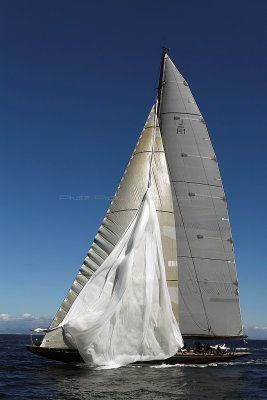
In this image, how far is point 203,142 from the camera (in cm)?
3947

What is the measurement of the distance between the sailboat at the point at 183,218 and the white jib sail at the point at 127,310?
7.95 ft

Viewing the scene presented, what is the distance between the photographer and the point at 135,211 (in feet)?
104

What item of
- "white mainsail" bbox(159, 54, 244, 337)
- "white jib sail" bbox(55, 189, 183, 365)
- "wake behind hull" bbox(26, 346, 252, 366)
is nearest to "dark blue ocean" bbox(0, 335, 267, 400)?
"wake behind hull" bbox(26, 346, 252, 366)

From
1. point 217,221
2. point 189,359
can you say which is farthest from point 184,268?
point 189,359

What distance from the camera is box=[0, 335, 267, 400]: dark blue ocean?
22516 millimetres

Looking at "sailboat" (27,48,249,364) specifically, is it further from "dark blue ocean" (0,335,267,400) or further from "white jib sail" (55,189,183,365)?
"dark blue ocean" (0,335,267,400)

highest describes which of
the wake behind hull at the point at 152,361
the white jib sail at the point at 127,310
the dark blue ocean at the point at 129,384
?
the white jib sail at the point at 127,310

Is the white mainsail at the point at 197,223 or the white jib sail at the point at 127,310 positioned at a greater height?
the white mainsail at the point at 197,223

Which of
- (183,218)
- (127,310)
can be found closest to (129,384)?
(127,310)

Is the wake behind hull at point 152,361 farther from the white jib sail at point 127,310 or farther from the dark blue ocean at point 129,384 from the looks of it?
the white jib sail at point 127,310

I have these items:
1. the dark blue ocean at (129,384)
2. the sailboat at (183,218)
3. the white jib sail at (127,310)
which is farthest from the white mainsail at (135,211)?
the dark blue ocean at (129,384)

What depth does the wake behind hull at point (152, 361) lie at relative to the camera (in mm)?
28203

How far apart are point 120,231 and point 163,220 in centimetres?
349

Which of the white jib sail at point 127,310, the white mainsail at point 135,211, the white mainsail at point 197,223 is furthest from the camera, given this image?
the white mainsail at point 197,223
